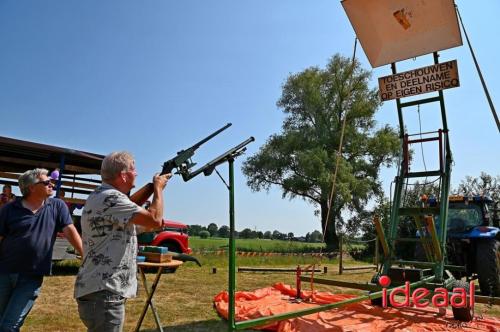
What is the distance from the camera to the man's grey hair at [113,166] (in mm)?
2135

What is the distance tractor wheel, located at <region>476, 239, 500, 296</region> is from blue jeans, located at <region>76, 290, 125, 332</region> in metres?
5.82

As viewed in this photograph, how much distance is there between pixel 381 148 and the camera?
23266 mm

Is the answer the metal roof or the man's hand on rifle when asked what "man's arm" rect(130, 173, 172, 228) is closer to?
the man's hand on rifle

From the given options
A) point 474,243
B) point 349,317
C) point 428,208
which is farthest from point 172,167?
point 474,243

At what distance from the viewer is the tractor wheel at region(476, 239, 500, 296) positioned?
5762mm

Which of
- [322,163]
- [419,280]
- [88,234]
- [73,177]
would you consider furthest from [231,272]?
[322,163]

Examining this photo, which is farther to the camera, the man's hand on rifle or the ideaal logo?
the ideaal logo

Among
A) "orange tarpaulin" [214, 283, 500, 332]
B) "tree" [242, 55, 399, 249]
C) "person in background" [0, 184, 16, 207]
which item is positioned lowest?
"orange tarpaulin" [214, 283, 500, 332]

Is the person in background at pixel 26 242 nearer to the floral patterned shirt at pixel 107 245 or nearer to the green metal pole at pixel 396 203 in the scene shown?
the floral patterned shirt at pixel 107 245

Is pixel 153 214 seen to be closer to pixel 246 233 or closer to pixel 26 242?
pixel 26 242

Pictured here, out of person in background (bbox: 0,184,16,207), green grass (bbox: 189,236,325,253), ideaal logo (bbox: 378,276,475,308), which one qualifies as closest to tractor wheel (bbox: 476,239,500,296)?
ideaal logo (bbox: 378,276,475,308)

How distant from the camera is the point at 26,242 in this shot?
2674 millimetres

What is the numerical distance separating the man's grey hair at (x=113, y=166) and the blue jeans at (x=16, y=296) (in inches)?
44.9

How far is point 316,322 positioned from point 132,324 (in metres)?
2.11
